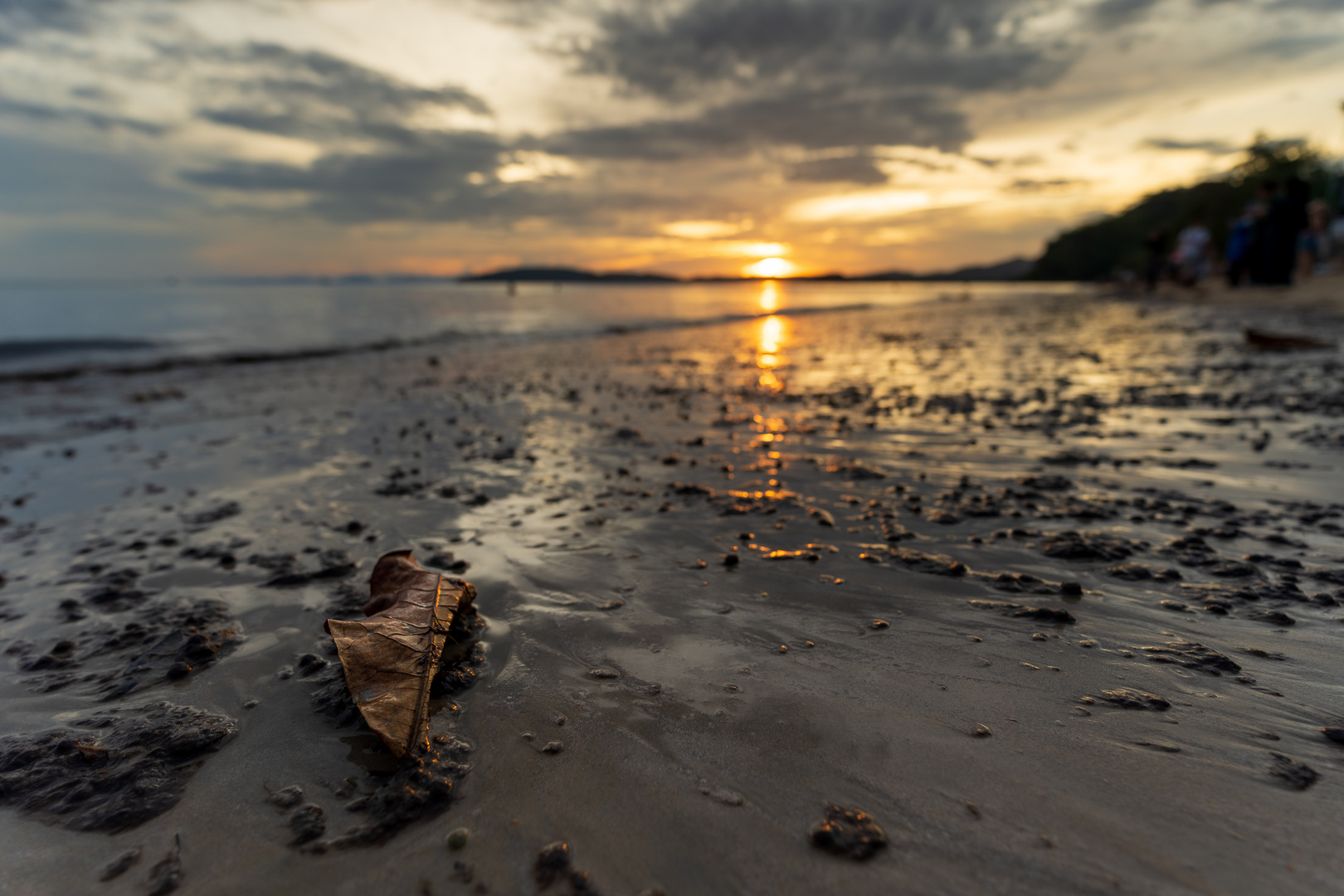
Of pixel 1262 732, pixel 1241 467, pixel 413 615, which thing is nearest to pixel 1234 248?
pixel 1241 467

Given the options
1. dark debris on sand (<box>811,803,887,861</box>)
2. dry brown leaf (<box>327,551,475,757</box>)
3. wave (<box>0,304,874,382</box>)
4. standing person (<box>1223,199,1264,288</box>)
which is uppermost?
standing person (<box>1223,199,1264,288</box>)

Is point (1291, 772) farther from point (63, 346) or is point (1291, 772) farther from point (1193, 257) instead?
point (1193, 257)

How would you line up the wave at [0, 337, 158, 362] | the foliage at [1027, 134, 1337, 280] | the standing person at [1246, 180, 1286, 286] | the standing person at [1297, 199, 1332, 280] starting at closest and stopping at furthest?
1. the wave at [0, 337, 158, 362]
2. the standing person at [1246, 180, 1286, 286]
3. the standing person at [1297, 199, 1332, 280]
4. the foliage at [1027, 134, 1337, 280]

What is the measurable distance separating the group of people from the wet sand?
75.8 feet

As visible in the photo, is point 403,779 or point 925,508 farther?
point 925,508

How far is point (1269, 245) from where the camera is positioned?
87.2ft

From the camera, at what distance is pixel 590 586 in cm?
389

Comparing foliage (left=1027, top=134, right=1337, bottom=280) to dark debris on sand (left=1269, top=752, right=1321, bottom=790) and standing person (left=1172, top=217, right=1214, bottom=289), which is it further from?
dark debris on sand (left=1269, top=752, right=1321, bottom=790)

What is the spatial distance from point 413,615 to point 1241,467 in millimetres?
7179

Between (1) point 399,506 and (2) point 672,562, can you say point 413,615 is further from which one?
(1) point 399,506

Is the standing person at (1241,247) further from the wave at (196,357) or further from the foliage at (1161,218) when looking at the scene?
the foliage at (1161,218)

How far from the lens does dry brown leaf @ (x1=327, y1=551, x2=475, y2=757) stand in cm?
242

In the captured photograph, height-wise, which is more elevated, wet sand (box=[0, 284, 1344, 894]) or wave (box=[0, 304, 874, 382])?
wave (box=[0, 304, 874, 382])

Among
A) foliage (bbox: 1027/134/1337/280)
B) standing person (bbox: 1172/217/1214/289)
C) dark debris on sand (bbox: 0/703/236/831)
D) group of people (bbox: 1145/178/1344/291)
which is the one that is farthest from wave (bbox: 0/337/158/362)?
foliage (bbox: 1027/134/1337/280)
